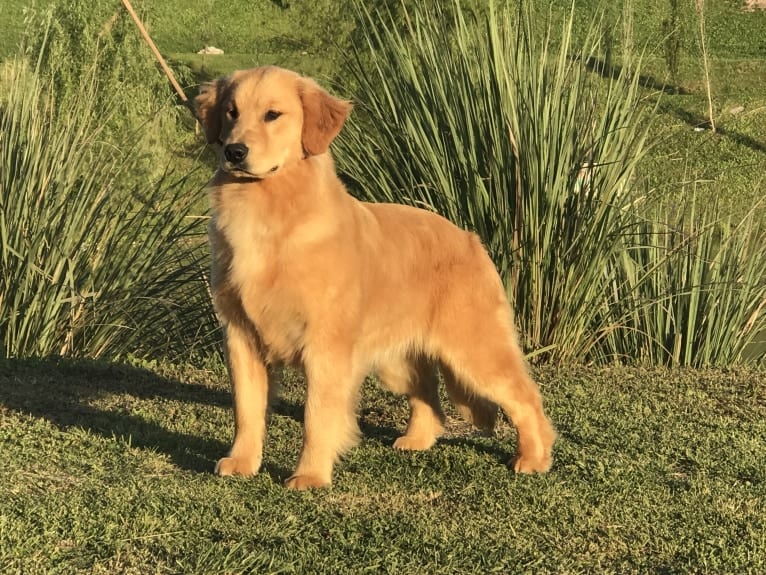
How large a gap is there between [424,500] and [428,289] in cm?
103

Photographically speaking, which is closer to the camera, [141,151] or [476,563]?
[476,563]

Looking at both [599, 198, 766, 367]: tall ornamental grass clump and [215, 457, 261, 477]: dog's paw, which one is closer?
[215, 457, 261, 477]: dog's paw

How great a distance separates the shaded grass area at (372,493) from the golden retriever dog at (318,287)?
294 millimetres

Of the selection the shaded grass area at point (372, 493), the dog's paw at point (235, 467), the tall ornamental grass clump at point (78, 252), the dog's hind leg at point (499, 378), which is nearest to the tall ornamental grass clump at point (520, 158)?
the shaded grass area at point (372, 493)

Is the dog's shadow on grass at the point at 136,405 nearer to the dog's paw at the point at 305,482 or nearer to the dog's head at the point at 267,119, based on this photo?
the dog's paw at the point at 305,482

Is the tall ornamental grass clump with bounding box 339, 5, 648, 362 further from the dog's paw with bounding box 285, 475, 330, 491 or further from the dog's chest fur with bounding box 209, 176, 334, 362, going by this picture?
the dog's paw with bounding box 285, 475, 330, 491

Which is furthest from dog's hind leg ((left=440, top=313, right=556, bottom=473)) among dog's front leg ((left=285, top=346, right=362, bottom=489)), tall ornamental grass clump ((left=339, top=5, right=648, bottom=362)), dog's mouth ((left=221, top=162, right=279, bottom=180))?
tall ornamental grass clump ((left=339, top=5, right=648, bottom=362))

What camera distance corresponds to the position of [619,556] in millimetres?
4125

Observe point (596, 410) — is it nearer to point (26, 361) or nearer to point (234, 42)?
point (26, 361)

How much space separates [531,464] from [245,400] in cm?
140

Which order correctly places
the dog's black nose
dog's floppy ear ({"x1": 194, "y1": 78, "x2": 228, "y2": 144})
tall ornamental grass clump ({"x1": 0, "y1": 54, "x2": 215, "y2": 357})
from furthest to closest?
tall ornamental grass clump ({"x1": 0, "y1": 54, "x2": 215, "y2": 357})
dog's floppy ear ({"x1": 194, "y1": 78, "x2": 228, "y2": 144})
the dog's black nose

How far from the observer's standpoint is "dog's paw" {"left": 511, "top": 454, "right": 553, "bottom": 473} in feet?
16.8

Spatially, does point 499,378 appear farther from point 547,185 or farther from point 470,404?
point 547,185

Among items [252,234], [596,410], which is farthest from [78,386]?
[596,410]
